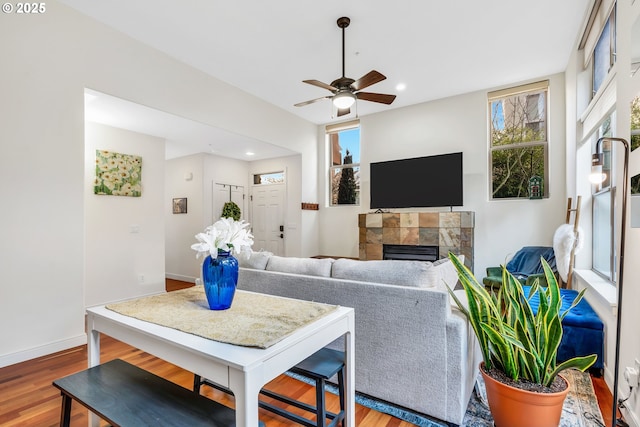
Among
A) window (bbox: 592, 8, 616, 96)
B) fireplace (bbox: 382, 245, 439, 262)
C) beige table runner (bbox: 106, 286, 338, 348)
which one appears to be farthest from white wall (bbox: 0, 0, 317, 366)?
window (bbox: 592, 8, 616, 96)

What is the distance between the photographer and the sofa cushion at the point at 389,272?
1.81 meters

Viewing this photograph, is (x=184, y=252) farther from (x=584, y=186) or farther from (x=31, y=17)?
(x=584, y=186)

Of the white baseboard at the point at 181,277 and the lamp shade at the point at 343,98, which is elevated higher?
the lamp shade at the point at 343,98

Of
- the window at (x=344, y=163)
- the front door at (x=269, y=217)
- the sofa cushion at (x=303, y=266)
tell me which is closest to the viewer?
the sofa cushion at (x=303, y=266)

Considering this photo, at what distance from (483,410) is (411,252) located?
→ 3.33 meters

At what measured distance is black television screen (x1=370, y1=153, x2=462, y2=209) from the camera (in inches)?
196

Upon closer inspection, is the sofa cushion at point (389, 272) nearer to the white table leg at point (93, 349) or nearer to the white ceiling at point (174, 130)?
the white table leg at point (93, 349)

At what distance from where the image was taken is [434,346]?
1709mm

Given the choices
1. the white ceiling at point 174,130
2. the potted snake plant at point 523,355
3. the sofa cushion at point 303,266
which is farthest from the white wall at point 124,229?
the potted snake plant at point 523,355

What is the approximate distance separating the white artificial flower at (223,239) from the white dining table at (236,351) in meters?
0.37

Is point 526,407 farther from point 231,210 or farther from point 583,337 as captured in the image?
point 231,210

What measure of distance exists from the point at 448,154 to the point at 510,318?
3.84 meters

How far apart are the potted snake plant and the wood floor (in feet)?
1.89

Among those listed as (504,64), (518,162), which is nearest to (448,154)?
(518,162)
